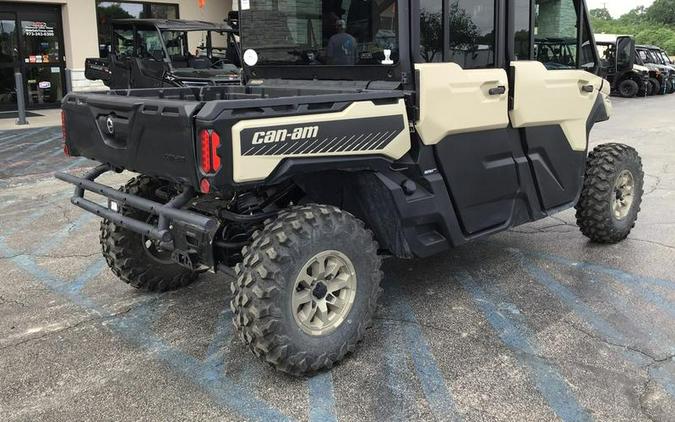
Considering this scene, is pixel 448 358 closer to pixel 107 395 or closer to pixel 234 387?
pixel 234 387

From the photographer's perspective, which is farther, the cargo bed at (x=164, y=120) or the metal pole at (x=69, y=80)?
the metal pole at (x=69, y=80)

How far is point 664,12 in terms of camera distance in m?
73.0

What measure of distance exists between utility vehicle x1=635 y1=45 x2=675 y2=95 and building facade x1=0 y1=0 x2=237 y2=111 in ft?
61.3

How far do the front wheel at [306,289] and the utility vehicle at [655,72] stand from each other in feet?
78.0

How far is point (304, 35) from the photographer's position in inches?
167

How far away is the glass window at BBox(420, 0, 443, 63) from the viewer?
3.76m

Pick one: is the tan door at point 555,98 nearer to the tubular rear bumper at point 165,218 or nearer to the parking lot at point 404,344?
the parking lot at point 404,344

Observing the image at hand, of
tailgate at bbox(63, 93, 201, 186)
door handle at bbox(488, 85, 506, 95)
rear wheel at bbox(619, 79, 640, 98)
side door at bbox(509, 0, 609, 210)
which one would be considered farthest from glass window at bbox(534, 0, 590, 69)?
rear wheel at bbox(619, 79, 640, 98)

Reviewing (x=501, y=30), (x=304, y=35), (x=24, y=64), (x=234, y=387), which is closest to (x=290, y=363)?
(x=234, y=387)

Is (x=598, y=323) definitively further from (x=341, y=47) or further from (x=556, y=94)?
(x=341, y=47)

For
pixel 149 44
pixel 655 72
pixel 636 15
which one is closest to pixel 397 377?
pixel 149 44

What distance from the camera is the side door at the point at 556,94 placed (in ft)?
14.3

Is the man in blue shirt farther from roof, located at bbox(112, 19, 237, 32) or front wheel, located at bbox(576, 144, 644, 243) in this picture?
roof, located at bbox(112, 19, 237, 32)

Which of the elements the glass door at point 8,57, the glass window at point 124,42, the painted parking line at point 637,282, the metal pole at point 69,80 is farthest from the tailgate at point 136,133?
the glass door at point 8,57
